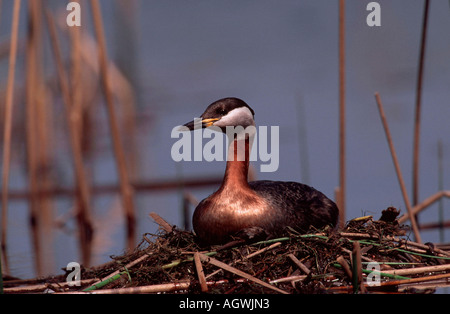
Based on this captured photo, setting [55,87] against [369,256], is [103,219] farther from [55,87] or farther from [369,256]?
[369,256]

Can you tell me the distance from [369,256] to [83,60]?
1022cm

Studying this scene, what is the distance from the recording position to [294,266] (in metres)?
4.94

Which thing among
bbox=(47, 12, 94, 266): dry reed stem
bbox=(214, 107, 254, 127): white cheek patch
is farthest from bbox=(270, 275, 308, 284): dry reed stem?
bbox=(47, 12, 94, 266): dry reed stem

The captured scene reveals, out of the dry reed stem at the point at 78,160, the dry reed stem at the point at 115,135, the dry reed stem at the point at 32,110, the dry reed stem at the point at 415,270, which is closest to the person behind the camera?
the dry reed stem at the point at 415,270

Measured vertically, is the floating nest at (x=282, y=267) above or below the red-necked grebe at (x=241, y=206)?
below

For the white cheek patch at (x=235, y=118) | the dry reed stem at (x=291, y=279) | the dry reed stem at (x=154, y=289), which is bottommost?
the dry reed stem at (x=154, y=289)

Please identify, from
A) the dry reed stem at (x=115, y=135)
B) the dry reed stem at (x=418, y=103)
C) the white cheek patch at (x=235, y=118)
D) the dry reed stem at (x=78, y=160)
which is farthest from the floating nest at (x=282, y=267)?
the dry reed stem at (x=115, y=135)

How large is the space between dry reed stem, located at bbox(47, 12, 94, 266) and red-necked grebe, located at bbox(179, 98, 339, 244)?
12.0 ft

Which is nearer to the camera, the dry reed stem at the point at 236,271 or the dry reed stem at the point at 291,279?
the dry reed stem at the point at 236,271

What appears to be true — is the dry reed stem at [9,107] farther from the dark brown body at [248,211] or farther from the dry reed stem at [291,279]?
the dry reed stem at [291,279]

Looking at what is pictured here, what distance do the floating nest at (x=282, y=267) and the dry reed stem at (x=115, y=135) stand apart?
148 inches

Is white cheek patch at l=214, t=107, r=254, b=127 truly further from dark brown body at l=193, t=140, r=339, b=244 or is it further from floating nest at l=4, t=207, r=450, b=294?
floating nest at l=4, t=207, r=450, b=294

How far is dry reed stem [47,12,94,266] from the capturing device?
9453 mm

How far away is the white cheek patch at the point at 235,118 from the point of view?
549cm
